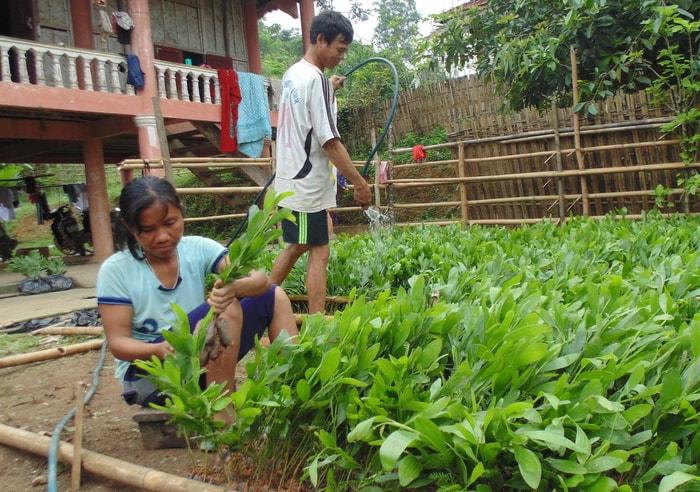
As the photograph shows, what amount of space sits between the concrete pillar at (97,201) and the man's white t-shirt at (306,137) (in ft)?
23.2

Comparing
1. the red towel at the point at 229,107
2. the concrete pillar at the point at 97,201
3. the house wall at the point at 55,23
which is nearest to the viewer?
the house wall at the point at 55,23

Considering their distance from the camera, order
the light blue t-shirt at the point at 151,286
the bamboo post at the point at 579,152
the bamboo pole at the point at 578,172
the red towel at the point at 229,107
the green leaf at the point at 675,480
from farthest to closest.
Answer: the red towel at the point at 229,107, the bamboo post at the point at 579,152, the bamboo pole at the point at 578,172, the light blue t-shirt at the point at 151,286, the green leaf at the point at 675,480

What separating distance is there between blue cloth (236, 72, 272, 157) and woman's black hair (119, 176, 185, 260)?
798cm

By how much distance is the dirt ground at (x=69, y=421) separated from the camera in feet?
6.63

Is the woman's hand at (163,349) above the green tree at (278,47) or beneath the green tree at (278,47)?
beneath

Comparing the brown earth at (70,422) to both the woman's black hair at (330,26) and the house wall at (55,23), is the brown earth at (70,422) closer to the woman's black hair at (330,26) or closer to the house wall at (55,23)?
the woman's black hair at (330,26)

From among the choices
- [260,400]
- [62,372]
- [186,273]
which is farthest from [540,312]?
[62,372]

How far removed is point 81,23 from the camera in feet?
29.6

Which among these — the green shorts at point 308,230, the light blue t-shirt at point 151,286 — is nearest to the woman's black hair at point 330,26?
the green shorts at point 308,230

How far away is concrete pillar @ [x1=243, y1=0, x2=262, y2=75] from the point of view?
481 inches

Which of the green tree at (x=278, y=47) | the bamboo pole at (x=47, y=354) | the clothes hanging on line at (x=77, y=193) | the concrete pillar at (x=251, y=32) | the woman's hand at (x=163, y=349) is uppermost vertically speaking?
the green tree at (x=278, y=47)

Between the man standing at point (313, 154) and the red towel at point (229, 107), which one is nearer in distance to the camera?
the man standing at point (313, 154)

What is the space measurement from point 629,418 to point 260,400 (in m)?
0.94

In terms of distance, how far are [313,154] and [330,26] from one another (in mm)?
752
